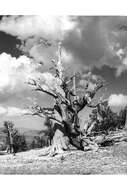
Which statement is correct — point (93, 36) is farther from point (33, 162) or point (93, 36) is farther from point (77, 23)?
point (33, 162)

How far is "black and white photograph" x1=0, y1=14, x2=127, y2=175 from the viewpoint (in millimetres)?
10523

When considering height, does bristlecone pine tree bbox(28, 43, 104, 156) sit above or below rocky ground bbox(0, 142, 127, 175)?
above

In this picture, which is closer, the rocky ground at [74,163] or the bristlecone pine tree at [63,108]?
the rocky ground at [74,163]

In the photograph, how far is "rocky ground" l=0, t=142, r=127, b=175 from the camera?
966 centimetres

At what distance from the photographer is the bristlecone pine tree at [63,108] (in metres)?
12.2

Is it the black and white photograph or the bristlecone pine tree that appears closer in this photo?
the black and white photograph

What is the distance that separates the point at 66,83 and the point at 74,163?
3455mm

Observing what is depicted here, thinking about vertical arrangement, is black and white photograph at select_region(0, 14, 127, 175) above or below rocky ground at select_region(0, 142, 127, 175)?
above

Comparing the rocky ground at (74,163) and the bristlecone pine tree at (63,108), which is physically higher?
the bristlecone pine tree at (63,108)

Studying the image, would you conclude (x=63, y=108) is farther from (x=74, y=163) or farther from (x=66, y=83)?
(x=74, y=163)

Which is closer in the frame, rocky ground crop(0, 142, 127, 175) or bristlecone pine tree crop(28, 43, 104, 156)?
rocky ground crop(0, 142, 127, 175)

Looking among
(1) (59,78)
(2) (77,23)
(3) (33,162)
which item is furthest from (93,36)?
(3) (33,162)

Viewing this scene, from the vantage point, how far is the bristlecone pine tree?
12205mm
